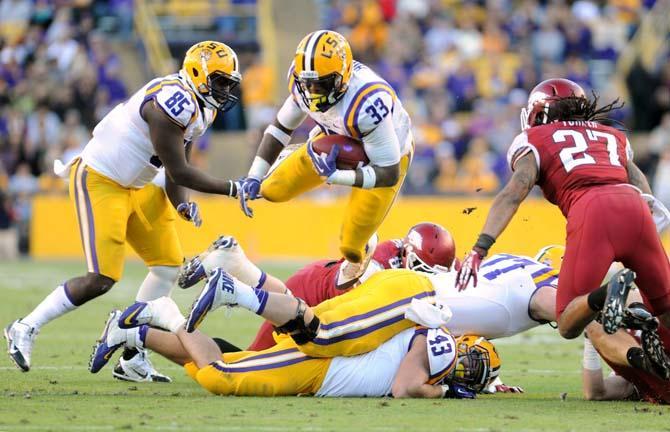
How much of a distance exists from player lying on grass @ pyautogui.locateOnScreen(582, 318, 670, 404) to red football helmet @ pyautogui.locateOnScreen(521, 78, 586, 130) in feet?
3.75

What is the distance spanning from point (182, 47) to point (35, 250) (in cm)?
440

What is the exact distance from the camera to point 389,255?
7680 millimetres

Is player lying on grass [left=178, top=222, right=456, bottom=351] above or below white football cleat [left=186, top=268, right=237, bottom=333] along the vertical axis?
below

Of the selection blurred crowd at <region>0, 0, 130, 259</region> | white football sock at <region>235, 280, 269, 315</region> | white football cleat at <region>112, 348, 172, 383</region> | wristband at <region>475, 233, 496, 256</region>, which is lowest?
blurred crowd at <region>0, 0, 130, 259</region>

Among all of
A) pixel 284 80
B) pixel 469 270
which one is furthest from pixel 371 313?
pixel 284 80

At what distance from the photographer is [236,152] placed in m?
18.9

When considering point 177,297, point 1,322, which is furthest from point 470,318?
Result: point 177,297

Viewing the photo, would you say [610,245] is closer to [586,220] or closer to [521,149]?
[586,220]

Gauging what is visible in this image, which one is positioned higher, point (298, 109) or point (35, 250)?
point (298, 109)

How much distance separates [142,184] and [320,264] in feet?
3.93

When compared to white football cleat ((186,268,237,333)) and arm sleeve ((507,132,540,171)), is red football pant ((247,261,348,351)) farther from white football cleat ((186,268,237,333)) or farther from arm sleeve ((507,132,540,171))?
arm sleeve ((507,132,540,171))

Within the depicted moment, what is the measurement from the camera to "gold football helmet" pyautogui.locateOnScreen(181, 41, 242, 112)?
23.7ft

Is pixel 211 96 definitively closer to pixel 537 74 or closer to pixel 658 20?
pixel 537 74

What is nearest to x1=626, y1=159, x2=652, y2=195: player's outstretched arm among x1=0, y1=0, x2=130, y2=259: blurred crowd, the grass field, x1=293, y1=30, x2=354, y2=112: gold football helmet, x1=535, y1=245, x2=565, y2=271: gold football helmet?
x1=535, y1=245, x2=565, y2=271: gold football helmet
